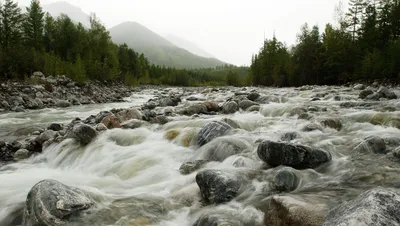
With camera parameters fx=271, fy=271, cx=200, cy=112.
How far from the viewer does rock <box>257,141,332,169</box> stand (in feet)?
16.4

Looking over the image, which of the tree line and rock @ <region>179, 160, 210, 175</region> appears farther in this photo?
the tree line

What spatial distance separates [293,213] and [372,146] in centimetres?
382

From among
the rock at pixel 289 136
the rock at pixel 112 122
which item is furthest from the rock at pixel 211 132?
the rock at pixel 112 122

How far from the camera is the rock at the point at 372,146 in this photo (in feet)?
18.7

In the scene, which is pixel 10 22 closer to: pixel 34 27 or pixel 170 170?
pixel 34 27

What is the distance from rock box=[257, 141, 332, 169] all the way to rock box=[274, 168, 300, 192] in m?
0.54

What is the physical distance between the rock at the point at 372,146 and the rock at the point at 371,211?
3.66 metres

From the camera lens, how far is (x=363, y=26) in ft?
131

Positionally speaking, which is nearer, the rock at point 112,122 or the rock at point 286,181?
the rock at point 286,181

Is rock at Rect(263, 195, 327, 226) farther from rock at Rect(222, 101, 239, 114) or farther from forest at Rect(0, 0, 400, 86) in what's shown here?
forest at Rect(0, 0, 400, 86)

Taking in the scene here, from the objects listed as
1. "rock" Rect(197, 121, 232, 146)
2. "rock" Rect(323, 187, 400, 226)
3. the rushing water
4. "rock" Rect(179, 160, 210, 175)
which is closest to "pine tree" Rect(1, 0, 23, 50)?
the rushing water

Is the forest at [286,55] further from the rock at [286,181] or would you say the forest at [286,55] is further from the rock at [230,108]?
the rock at [286,181]

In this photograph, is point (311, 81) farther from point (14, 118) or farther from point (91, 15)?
point (91, 15)

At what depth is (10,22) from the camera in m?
40.1
